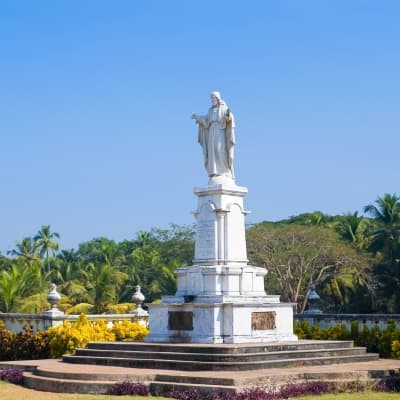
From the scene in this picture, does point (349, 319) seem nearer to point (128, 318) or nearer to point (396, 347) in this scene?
point (396, 347)

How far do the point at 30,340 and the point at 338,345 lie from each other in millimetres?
8331

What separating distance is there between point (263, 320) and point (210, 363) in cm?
363

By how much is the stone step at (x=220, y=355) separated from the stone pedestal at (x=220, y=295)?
5.48 ft

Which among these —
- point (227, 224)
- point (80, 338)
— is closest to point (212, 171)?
point (227, 224)

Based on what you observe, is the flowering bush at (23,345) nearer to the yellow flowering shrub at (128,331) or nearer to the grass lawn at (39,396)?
the yellow flowering shrub at (128,331)

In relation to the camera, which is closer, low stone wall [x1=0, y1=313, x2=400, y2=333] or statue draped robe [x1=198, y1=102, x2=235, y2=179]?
statue draped robe [x1=198, y1=102, x2=235, y2=179]

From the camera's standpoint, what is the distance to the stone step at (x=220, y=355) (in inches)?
670

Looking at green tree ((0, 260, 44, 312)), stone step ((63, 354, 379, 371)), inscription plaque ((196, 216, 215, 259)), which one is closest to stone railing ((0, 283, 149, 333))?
stone step ((63, 354, 379, 371))

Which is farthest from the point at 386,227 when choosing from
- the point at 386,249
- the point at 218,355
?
the point at 218,355

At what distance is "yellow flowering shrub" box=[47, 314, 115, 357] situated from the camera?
2172cm

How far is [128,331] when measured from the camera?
23766 mm

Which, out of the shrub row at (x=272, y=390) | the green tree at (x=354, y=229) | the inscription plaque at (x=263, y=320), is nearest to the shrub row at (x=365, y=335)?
the inscription plaque at (x=263, y=320)

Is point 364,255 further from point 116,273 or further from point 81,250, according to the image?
point 81,250

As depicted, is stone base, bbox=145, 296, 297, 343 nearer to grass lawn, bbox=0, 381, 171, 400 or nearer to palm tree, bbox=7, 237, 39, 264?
grass lawn, bbox=0, 381, 171, 400
